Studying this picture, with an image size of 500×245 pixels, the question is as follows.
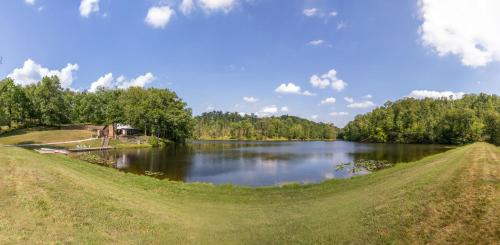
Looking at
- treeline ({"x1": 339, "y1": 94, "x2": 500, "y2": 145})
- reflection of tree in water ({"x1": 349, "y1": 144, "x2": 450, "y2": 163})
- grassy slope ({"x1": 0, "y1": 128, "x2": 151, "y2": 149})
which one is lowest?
reflection of tree in water ({"x1": 349, "y1": 144, "x2": 450, "y2": 163})

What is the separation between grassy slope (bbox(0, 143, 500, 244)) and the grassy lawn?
71.6m

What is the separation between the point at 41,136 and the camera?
285 feet

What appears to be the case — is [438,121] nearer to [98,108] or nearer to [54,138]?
[98,108]

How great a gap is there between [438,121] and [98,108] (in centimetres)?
14658

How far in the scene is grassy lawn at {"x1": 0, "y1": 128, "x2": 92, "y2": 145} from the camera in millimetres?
79438

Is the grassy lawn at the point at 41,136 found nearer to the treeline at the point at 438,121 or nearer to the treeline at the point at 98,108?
the treeline at the point at 98,108

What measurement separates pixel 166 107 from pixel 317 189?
4252 inches

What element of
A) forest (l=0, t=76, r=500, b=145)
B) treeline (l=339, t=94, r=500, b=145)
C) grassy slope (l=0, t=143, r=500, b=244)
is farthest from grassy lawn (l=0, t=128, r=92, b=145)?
treeline (l=339, t=94, r=500, b=145)

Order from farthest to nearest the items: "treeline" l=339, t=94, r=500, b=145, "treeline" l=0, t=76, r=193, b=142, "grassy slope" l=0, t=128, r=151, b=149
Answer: "treeline" l=339, t=94, r=500, b=145
"treeline" l=0, t=76, r=193, b=142
"grassy slope" l=0, t=128, r=151, b=149

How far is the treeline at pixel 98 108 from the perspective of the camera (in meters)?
105

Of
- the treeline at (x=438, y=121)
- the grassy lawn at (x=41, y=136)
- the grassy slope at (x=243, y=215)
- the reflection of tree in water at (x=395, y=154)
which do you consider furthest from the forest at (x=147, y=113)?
the grassy slope at (x=243, y=215)

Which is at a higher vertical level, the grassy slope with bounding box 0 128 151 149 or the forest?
the forest

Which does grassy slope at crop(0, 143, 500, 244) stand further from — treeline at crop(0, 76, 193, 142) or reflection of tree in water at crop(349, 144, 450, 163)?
treeline at crop(0, 76, 193, 142)

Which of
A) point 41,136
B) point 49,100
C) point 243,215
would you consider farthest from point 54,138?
point 243,215
